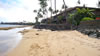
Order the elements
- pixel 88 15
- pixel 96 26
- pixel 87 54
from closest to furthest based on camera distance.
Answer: pixel 87 54 → pixel 96 26 → pixel 88 15

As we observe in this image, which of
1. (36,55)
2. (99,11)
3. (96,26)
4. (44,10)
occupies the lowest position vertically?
(36,55)

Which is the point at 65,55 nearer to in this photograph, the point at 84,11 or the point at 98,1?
the point at 84,11

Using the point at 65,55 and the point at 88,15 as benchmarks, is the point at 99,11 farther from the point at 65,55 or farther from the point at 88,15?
the point at 65,55

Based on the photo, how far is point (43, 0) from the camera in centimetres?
4341

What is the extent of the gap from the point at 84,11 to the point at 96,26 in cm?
785

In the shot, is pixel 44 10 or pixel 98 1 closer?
pixel 98 1

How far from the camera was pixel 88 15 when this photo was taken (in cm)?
1606

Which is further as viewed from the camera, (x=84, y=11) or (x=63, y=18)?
(x=63, y=18)

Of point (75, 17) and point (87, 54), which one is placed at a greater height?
point (75, 17)

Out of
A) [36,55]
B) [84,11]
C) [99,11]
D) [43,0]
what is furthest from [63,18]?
[36,55]

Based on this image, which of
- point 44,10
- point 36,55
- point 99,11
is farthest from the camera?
point 44,10

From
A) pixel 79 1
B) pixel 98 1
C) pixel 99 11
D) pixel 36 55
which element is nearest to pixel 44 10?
pixel 79 1

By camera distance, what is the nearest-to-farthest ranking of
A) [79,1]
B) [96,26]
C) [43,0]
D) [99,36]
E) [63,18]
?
1. [99,36]
2. [96,26]
3. [63,18]
4. [79,1]
5. [43,0]

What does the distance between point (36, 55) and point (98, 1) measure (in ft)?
135
